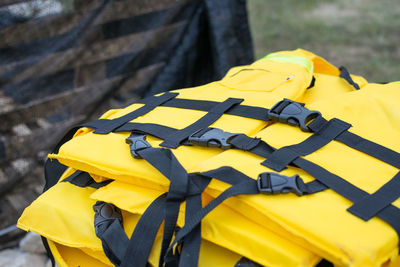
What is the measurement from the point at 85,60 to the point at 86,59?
0.01 meters

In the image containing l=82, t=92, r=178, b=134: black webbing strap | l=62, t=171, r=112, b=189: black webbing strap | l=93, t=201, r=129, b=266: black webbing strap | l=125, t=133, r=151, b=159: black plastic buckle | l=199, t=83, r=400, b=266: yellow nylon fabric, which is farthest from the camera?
l=82, t=92, r=178, b=134: black webbing strap

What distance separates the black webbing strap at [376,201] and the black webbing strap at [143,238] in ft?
1.86

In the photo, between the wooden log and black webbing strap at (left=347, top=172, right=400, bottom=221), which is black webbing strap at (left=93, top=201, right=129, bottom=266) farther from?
the wooden log

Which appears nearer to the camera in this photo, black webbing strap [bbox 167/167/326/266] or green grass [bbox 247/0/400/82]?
black webbing strap [bbox 167/167/326/266]

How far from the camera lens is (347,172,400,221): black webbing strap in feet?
3.51

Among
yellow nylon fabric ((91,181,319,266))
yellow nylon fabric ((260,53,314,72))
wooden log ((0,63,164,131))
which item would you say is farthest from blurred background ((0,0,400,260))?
yellow nylon fabric ((91,181,319,266))

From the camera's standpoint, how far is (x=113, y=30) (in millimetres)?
2809

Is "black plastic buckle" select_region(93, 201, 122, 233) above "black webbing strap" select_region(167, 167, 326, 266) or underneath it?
underneath

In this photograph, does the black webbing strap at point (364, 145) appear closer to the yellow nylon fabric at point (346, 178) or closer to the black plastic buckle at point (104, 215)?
the yellow nylon fabric at point (346, 178)

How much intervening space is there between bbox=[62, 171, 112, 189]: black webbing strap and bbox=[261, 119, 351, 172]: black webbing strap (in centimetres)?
62

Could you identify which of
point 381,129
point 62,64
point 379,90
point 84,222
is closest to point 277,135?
point 381,129

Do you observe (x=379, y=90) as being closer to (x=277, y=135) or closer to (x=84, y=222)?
(x=277, y=135)

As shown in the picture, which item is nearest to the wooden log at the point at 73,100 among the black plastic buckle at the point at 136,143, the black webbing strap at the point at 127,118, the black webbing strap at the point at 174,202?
the black webbing strap at the point at 127,118

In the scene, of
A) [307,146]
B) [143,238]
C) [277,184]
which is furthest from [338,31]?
[143,238]
